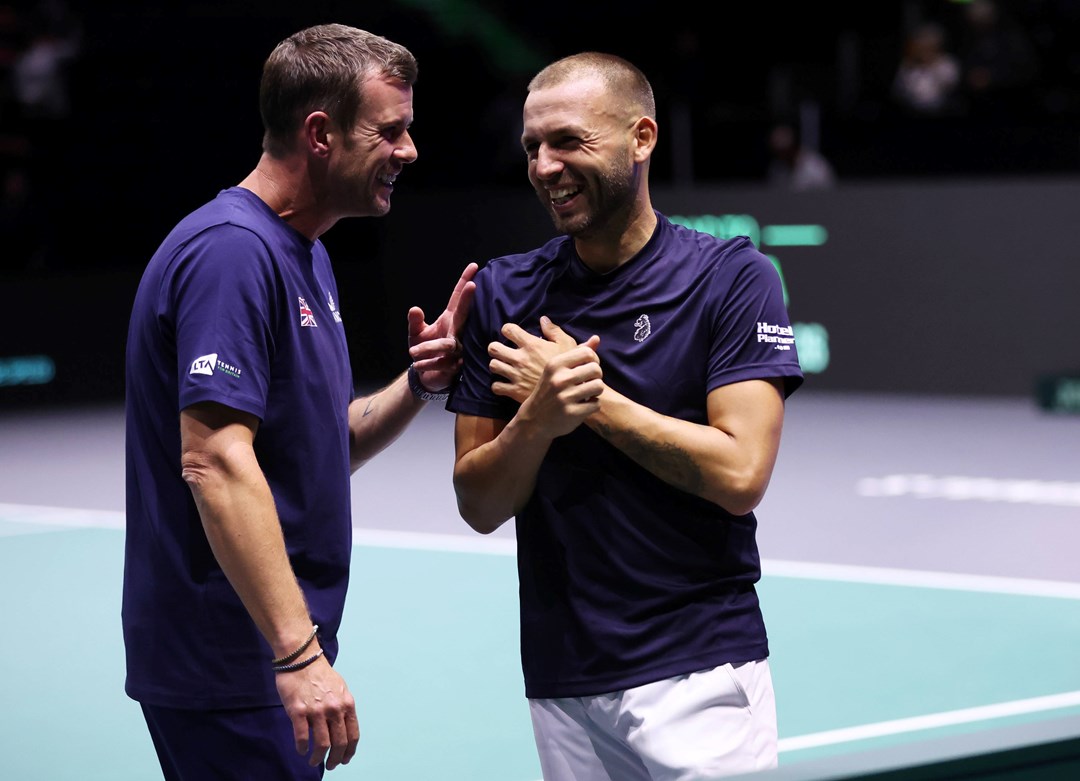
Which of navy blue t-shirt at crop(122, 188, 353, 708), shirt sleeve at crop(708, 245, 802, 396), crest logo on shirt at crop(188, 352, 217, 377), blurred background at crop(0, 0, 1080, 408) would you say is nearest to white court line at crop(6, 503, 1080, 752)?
shirt sleeve at crop(708, 245, 802, 396)

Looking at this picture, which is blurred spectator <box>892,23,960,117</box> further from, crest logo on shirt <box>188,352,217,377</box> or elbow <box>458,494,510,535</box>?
crest logo on shirt <box>188,352,217,377</box>

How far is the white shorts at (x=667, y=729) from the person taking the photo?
3305mm

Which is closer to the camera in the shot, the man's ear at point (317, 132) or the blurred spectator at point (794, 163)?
the man's ear at point (317, 132)

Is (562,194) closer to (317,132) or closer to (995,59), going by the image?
(317,132)

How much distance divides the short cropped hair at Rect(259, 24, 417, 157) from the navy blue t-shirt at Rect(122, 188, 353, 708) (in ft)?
0.71

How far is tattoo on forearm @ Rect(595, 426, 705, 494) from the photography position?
3250 mm

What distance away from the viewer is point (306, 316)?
11.5 feet

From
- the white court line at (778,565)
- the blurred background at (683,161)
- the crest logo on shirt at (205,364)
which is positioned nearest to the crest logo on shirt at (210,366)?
the crest logo on shirt at (205,364)

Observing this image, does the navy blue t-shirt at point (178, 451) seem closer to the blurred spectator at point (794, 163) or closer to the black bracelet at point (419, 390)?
the black bracelet at point (419, 390)

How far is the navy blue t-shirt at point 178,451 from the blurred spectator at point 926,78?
13.6 metres

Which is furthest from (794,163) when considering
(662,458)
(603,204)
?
(662,458)

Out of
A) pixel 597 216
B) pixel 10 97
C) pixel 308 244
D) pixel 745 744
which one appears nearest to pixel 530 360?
pixel 597 216

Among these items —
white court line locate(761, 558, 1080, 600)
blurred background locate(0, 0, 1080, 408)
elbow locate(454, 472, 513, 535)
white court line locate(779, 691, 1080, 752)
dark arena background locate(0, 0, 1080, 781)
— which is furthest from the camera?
blurred background locate(0, 0, 1080, 408)

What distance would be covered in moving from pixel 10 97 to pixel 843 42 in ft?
29.4
